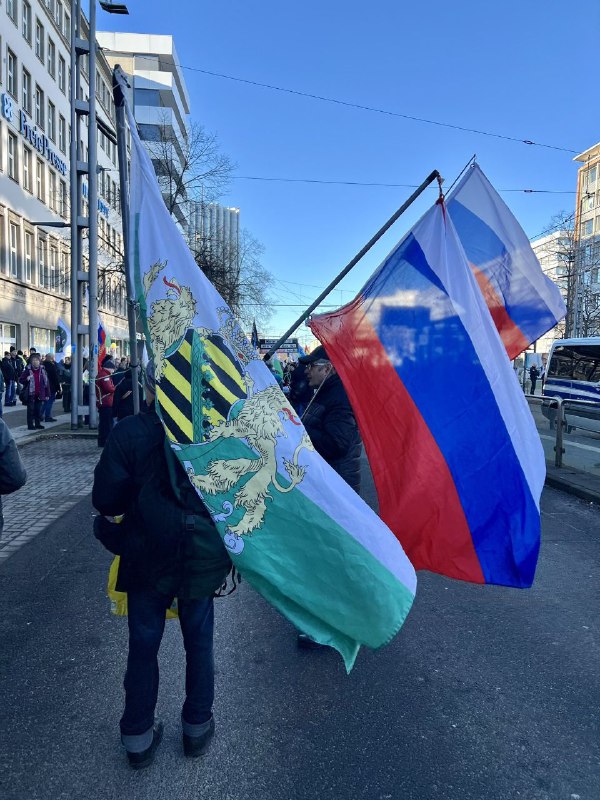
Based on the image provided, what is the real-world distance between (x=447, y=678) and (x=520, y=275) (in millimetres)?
2529

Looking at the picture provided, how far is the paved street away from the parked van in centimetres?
1420

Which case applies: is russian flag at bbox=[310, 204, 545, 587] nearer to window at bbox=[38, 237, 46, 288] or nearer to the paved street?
the paved street

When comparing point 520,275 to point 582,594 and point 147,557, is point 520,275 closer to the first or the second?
point 582,594

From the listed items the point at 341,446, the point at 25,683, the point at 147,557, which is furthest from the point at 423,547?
the point at 25,683

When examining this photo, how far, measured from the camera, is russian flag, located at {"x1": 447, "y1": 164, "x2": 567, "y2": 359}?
400 cm

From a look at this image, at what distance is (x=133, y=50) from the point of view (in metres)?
55.8

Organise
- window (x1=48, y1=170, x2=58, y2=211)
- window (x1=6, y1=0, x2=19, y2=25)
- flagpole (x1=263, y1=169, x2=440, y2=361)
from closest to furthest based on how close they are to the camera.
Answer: flagpole (x1=263, y1=169, x2=440, y2=361)
window (x1=6, y1=0, x2=19, y2=25)
window (x1=48, y1=170, x2=58, y2=211)

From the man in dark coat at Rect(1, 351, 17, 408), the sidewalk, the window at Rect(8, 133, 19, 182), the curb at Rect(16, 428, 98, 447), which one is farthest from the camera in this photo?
the window at Rect(8, 133, 19, 182)

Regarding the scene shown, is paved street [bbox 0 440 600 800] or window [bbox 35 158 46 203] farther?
window [bbox 35 158 46 203]

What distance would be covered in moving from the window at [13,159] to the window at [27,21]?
512cm

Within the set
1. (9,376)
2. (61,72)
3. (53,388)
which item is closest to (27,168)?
(61,72)

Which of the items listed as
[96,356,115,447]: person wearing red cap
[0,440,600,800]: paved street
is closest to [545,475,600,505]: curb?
[0,440,600,800]: paved street

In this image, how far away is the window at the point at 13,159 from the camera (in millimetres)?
26984

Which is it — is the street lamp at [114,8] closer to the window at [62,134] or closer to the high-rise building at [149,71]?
the window at [62,134]
